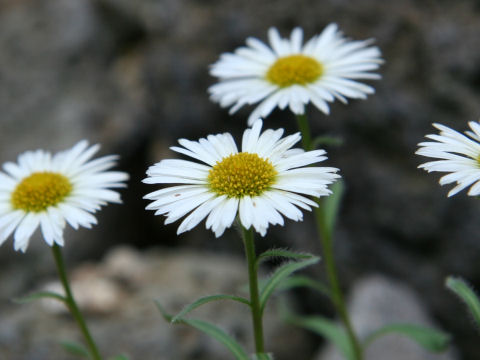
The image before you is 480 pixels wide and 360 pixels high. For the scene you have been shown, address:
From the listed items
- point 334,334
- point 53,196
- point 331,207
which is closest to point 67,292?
Result: point 53,196

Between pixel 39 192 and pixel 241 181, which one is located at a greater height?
pixel 39 192

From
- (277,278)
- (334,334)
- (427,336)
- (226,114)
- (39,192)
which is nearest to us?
(277,278)

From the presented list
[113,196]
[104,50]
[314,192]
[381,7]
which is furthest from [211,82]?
[314,192]

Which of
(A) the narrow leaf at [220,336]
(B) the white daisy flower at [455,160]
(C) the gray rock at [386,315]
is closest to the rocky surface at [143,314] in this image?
(C) the gray rock at [386,315]

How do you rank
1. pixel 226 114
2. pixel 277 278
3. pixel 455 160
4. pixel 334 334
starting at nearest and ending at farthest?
pixel 455 160
pixel 277 278
pixel 334 334
pixel 226 114

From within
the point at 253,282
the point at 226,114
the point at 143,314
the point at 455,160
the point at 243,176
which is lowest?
the point at 253,282

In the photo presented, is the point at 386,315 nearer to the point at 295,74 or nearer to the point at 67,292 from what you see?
the point at 295,74

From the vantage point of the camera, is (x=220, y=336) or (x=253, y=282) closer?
(x=253, y=282)
